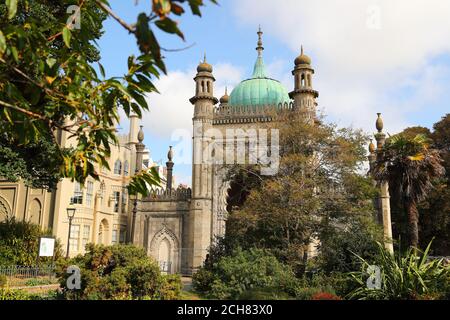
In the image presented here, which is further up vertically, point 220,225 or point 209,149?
point 209,149

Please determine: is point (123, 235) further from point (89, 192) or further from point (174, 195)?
point (174, 195)

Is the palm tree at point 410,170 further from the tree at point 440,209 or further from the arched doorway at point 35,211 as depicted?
the arched doorway at point 35,211

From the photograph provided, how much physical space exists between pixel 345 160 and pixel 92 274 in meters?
12.4

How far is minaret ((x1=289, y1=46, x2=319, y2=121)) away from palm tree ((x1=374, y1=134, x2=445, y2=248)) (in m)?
8.06

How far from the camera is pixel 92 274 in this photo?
12.7 m

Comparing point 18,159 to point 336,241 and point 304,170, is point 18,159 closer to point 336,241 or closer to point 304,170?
point 304,170

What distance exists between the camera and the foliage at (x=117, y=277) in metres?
12.2

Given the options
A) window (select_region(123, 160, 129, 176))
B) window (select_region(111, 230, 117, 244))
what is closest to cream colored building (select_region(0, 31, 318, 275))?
window (select_region(111, 230, 117, 244))

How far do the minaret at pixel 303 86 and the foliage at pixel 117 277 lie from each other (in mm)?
19686

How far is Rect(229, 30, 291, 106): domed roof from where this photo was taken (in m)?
33.7

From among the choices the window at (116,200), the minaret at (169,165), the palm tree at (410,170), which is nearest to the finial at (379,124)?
the palm tree at (410,170)

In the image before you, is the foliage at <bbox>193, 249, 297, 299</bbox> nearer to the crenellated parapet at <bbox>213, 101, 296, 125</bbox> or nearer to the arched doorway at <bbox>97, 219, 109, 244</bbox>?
the crenellated parapet at <bbox>213, 101, 296, 125</bbox>

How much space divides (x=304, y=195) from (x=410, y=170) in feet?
25.5

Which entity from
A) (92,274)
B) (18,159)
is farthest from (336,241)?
(18,159)
